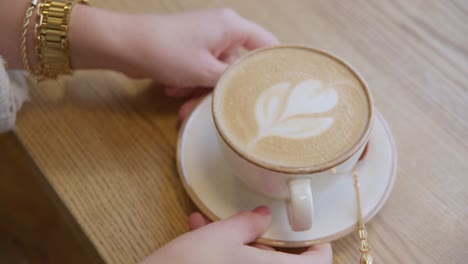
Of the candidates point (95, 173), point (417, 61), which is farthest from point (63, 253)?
point (417, 61)

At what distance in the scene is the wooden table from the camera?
0.52m

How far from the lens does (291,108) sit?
1.67 feet

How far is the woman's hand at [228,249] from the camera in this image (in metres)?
0.46

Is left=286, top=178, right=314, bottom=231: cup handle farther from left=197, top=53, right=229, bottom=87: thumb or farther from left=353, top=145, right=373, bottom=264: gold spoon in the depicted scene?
left=197, top=53, right=229, bottom=87: thumb

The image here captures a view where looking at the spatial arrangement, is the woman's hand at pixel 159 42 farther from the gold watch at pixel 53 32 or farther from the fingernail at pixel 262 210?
the fingernail at pixel 262 210

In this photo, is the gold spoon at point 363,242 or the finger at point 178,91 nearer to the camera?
the gold spoon at point 363,242

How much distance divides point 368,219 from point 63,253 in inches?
23.2

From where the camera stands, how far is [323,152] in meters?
0.47

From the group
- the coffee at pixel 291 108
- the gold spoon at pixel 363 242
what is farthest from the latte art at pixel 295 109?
the gold spoon at pixel 363 242

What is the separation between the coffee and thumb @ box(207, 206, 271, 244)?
0.07 metres

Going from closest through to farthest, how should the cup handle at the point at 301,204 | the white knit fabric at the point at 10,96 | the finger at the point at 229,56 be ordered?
the cup handle at the point at 301,204, the white knit fabric at the point at 10,96, the finger at the point at 229,56

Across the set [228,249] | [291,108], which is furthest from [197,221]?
[291,108]

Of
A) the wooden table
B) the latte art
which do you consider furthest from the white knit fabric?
the latte art

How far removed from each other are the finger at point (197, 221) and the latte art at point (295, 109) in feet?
0.35
